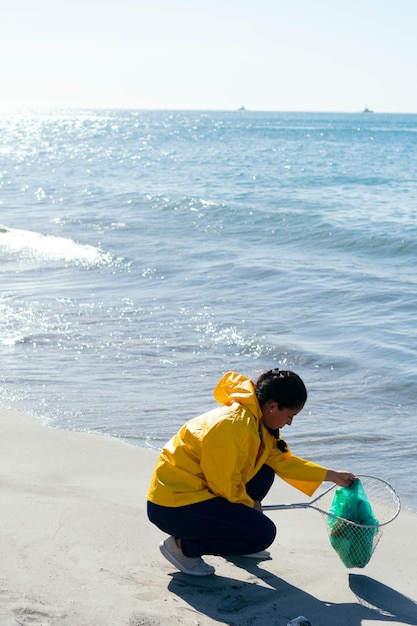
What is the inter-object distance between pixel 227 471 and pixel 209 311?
20.6 feet

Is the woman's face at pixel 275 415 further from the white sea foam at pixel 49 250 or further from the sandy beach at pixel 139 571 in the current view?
the white sea foam at pixel 49 250

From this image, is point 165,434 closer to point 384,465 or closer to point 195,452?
point 384,465

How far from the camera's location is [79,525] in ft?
13.5

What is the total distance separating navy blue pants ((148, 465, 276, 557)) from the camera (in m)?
3.80

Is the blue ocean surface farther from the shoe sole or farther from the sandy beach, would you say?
the shoe sole

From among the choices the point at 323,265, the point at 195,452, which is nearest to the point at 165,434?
the point at 195,452

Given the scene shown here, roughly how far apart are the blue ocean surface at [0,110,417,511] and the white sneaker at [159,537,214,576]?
64.7 inches

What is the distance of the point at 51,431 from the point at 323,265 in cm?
824

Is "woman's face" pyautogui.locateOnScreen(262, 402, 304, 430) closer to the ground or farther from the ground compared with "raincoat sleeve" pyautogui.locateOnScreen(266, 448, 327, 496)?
farther from the ground

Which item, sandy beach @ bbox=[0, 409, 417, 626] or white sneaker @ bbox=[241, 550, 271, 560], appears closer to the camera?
sandy beach @ bbox=[0, 409, 417, 626]

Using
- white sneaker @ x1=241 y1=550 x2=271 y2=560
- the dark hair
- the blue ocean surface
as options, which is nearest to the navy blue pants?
white sneaker @ x1=241 y1=550 x2=271 y2=560

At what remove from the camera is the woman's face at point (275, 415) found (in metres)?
3.73

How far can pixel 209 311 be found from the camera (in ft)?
32.4

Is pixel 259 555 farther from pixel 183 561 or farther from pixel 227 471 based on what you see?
pixel 227 471
